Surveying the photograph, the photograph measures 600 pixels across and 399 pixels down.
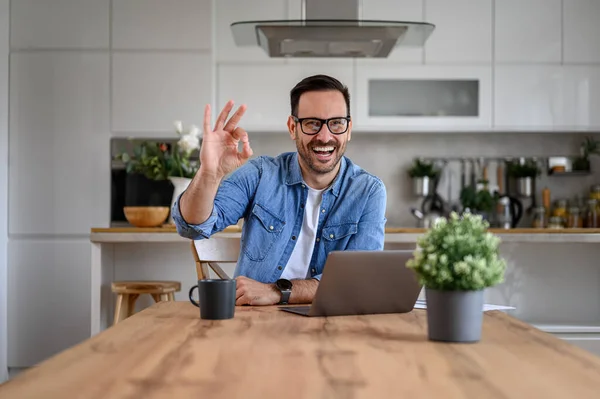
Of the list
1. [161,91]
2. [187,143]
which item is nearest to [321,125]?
[187,143]

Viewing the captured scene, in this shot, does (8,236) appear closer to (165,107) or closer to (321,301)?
(165,107)

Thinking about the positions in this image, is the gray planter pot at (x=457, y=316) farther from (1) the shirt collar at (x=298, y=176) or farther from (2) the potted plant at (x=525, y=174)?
(2) the potted plant at (x=525, y=174)

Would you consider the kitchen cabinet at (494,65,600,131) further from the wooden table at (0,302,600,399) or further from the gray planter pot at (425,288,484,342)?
the gray planter pot at (425,288,484,342)

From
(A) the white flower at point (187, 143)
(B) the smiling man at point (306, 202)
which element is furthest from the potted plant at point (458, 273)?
(A) the white flower at point (187, 143)

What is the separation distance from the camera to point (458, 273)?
1.30 metres

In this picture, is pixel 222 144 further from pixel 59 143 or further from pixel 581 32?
pixel 581 32

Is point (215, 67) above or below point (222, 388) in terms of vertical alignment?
above

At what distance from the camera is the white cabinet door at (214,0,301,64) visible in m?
4.96

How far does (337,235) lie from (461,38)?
3041 millimetres

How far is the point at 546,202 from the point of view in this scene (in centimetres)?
525

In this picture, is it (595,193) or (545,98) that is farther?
(595,193)

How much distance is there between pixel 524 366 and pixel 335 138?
125cm

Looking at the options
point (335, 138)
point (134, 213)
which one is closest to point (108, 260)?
point (134, 213)

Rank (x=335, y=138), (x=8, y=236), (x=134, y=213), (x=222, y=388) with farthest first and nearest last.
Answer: (x=8, y=236), (x=134, y=213), (x=335, y=138), (x=222, y=388)
